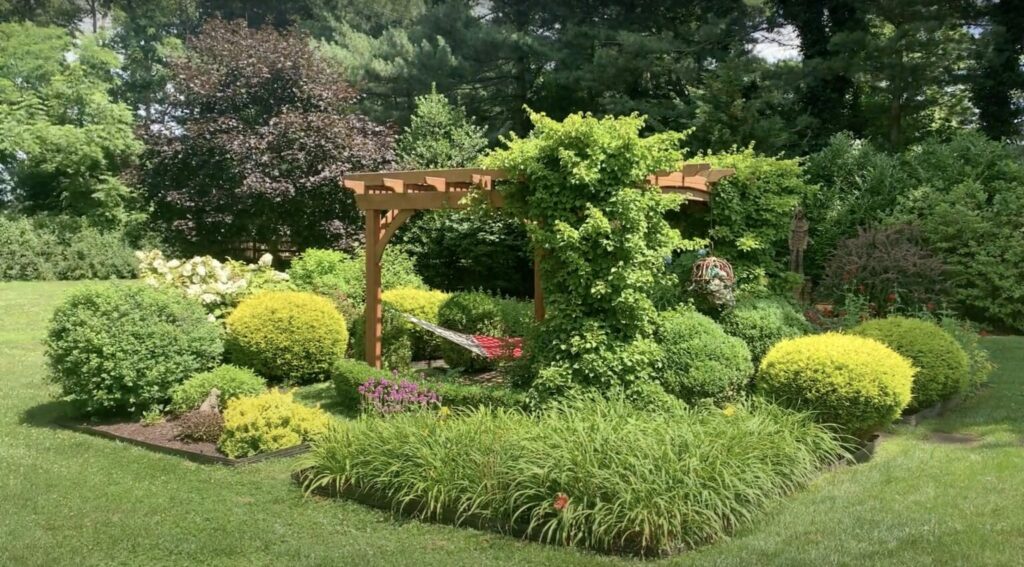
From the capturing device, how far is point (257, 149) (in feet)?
50.3

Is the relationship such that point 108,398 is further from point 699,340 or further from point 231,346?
point 699,340

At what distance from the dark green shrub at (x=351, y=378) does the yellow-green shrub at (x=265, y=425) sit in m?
0.88

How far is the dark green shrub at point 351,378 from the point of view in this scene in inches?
290

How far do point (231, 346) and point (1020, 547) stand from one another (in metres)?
7.45

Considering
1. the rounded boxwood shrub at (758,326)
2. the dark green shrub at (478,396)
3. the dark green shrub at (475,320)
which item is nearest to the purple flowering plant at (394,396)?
the dark green shrub at (478,396)

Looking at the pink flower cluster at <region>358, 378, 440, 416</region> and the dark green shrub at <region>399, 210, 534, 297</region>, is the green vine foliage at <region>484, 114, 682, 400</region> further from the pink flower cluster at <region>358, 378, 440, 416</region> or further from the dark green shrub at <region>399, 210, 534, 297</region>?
the dark green shrub at <region>399, 210, 534, 297</region>

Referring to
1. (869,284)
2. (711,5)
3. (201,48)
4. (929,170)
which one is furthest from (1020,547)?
(201,48)

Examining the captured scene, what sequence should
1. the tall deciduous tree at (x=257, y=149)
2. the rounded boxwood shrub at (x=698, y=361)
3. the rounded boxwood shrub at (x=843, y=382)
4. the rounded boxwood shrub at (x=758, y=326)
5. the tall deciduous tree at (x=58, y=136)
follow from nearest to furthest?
the rounded boxwood shrub at (x=843, y=382) → the rounded boxwood shrub at (x=698, y=361) → the rounded boxwood shrub at (x=758, y=326) → the tall deciduous tree at (x=257, y=149) → the tall deciduous tree at (x=58, y=136)

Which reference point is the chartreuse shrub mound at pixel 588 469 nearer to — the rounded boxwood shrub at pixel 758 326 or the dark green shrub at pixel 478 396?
the dark green shrub at pixel 478 396

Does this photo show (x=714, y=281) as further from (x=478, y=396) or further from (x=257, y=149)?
(x=257, y=149)

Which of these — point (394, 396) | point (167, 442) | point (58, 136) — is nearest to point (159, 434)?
point (167, 442)

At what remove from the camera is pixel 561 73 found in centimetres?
1744

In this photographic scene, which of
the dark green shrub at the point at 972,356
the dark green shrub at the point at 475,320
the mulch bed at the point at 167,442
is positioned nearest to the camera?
the mulch bed at the point at 167,442

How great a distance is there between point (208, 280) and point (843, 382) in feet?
24.9
